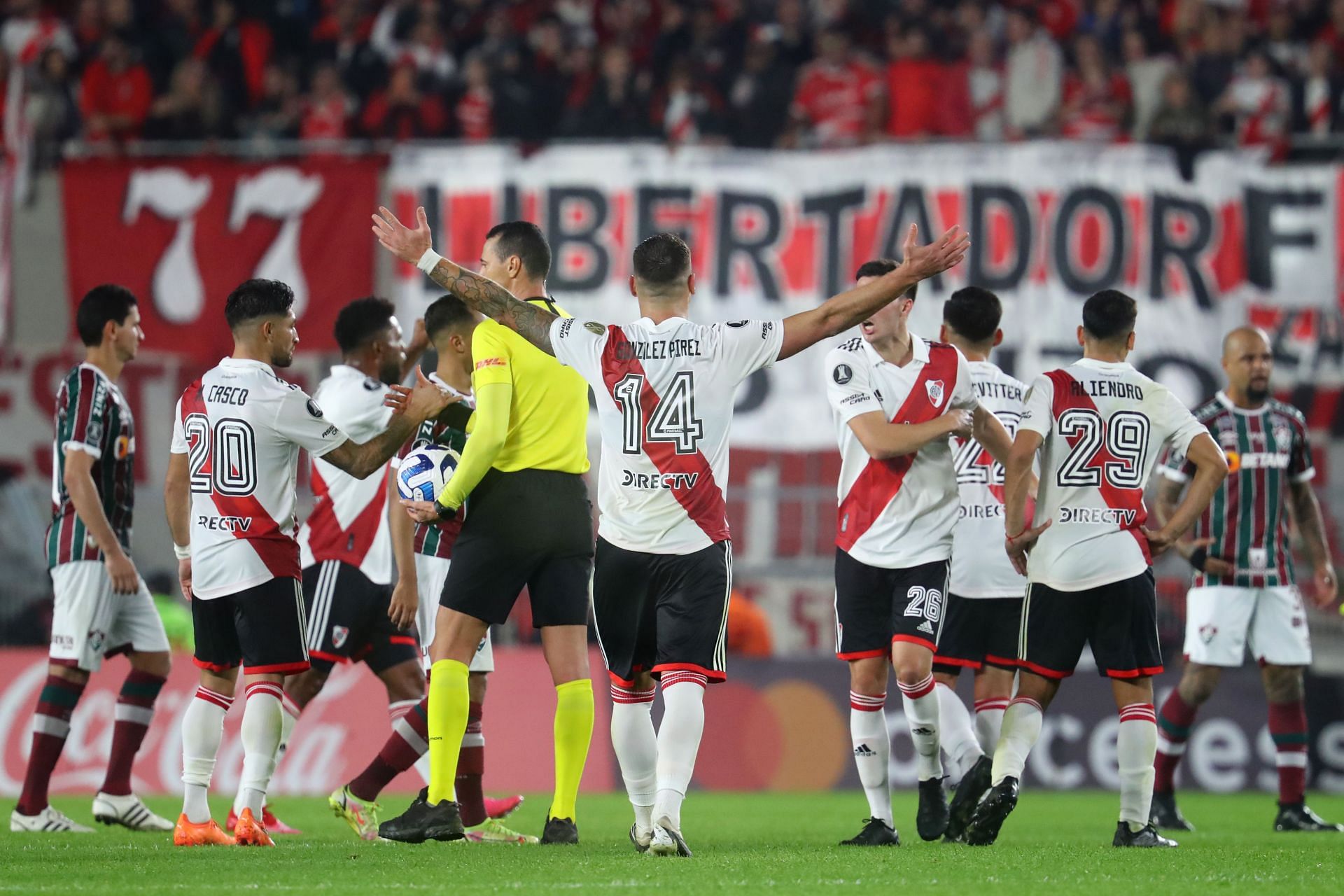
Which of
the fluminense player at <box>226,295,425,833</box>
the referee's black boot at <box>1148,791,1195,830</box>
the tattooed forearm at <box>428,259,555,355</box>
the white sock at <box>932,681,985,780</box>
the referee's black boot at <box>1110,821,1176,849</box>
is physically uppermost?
the tattooed forearm at <box>428,259,555,355</box>

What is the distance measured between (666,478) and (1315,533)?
493cm

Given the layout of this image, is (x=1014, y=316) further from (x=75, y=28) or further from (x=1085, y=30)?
(x=75, y=28)

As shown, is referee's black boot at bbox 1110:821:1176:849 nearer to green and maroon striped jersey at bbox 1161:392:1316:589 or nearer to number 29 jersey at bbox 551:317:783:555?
number 29 jersey at bbox 551:317:783:555

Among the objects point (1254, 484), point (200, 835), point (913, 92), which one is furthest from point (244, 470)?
point (913, 92)

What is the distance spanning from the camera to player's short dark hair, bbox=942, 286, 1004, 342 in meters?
8.23

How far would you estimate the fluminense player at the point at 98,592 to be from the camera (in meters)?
8.42

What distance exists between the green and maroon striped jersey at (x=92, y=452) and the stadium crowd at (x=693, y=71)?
8205 millimetres

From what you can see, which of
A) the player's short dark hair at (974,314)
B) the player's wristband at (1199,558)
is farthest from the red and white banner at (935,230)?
the player's short dark hair at (974,314)

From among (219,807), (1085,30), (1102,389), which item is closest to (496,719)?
(219,807)

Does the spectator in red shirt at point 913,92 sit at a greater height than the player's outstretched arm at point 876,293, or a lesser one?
greater

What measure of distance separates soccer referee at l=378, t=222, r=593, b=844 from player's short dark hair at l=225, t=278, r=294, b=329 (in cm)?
94

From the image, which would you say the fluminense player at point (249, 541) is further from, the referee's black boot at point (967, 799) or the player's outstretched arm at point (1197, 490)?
the player's outstretched arm at point (1197, 490)

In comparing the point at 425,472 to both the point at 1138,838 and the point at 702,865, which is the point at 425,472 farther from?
the point at 1138,838

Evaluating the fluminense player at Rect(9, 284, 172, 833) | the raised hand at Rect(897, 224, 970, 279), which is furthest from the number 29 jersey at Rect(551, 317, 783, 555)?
the fluminense player at Rect(9, 284, 172, 833)
